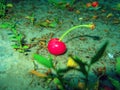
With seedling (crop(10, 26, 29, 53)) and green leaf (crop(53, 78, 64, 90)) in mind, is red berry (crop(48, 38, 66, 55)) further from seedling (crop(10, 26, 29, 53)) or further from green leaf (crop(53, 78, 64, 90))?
green leaf (crop(53, 78, 64, 90))

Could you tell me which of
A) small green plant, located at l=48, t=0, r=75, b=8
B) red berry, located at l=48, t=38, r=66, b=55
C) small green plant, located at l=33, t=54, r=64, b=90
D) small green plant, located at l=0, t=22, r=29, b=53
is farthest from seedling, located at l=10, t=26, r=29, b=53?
small green plant, located at l=48, t=0, r=75, b=8

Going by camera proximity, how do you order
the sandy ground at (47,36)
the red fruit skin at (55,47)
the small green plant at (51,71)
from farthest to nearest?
the red fruit skin at (55,47), the sandy ground at (47,36), the small green plant at (51,71)

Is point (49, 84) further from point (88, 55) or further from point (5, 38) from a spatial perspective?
point (5, 38)

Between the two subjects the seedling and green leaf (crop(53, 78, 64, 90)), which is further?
the seedling

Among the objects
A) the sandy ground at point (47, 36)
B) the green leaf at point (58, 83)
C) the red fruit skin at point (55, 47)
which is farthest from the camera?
the red fruit skin at point (55, 47)

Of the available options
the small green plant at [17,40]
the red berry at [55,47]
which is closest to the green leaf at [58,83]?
the red berry at [55,47]

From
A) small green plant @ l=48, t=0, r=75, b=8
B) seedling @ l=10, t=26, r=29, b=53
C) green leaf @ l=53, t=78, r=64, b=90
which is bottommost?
green leaf @ l=53, t=78, r=64, b=90

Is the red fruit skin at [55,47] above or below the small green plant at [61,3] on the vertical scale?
below

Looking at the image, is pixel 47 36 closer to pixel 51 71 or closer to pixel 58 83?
pixel 51 71

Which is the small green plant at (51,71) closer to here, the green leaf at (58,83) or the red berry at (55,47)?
the green leaf at (58,83)

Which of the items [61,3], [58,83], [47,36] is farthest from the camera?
[61,3]

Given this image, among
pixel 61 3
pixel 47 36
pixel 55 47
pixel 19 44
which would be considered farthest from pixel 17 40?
pixel 61 3

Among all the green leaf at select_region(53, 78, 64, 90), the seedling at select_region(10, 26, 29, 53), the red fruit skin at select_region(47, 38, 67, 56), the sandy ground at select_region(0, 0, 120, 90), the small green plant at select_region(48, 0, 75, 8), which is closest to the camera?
the green leaf at select_region(53, 78, 64, 90)
